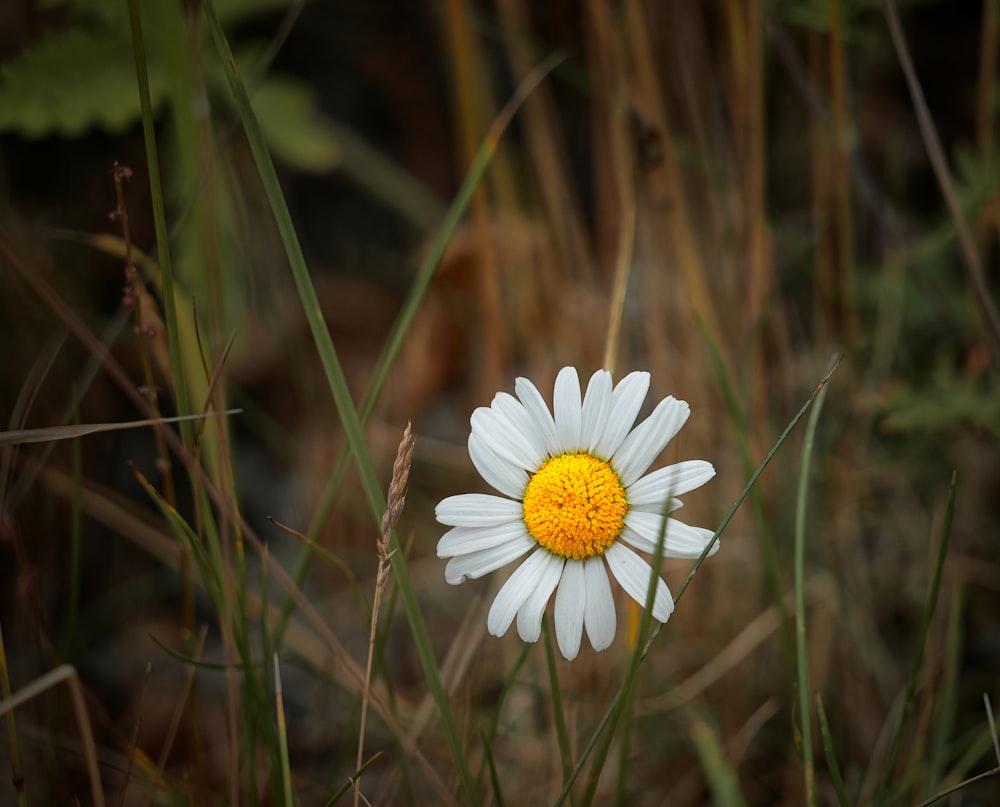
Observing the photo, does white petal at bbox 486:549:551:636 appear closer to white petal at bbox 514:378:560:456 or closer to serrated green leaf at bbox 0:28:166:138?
white petal at bbox 514:378:560:456

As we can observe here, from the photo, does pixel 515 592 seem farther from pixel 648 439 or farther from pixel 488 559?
pixel 648 439

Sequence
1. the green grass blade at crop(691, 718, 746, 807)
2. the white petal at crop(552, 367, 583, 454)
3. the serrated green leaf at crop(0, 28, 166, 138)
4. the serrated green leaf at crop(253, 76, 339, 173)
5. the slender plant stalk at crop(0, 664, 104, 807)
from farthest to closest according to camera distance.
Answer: the serrated green leaf at crop(253, 76, 339, 173), the serrated green leaf at crop(0, 28, 166, 138), the green grass blade at crop(691, 718, 746, 807), the white petal at crop(552, 367, 583, 454), the slender plant stalk at crop(0, 664, 104, 807)

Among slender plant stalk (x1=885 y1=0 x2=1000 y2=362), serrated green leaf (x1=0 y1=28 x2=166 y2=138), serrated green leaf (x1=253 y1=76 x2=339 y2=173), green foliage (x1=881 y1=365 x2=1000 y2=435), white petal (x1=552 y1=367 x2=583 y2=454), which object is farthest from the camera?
serrated green leaf (x1=253 y1=76 x2=339 y2=173)

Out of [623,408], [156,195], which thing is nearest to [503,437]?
[623,408]

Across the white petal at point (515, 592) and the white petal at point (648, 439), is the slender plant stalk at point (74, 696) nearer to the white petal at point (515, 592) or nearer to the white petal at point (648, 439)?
the white petal at point (515, 592)

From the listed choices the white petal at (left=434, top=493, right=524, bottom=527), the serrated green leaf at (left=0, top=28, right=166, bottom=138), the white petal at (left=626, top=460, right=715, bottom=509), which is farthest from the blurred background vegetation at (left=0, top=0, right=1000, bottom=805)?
the white petal at (left=626, top=460, right=715, bottom=509)

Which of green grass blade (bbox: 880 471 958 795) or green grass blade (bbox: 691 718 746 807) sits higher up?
green grass blade (bbox: 880 471 958 795)

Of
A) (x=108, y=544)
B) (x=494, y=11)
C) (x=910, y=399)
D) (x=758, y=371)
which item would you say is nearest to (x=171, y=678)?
(x=108, y=544)
